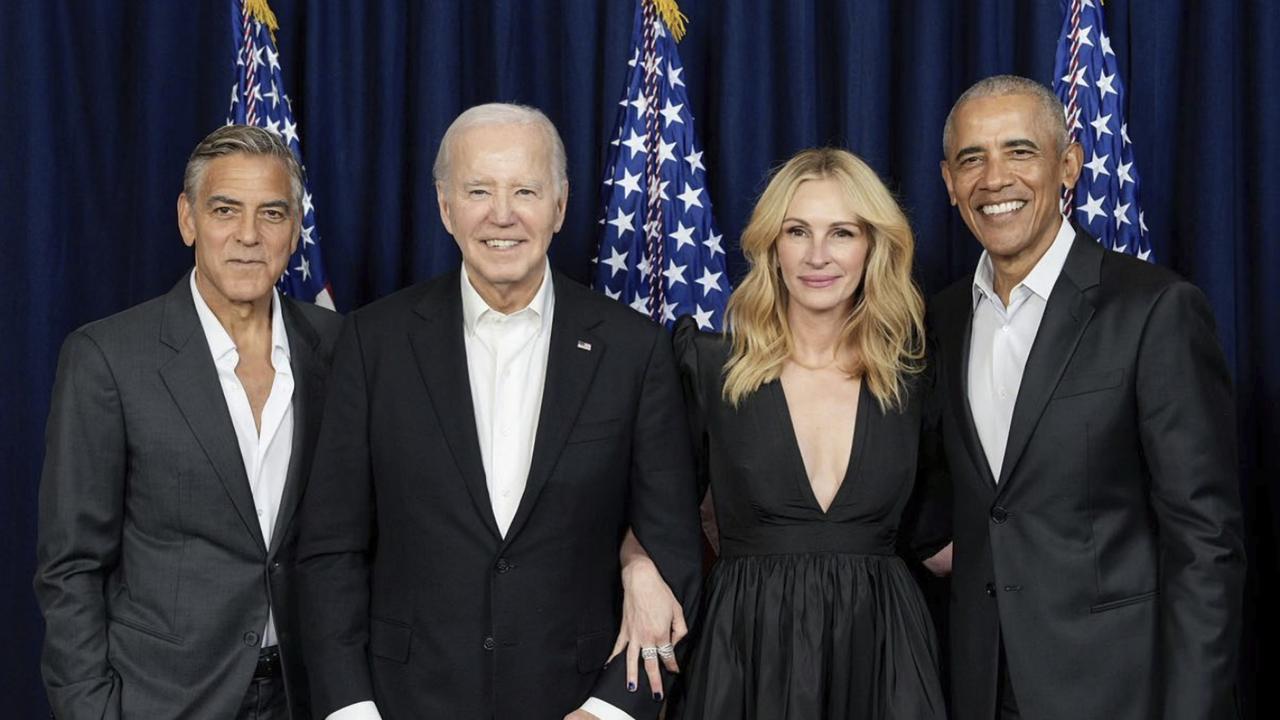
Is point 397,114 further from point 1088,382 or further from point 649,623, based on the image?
point 1088,382

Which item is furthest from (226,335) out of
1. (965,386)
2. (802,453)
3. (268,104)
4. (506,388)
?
(965,386)

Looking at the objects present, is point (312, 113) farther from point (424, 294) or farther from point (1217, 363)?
point (1217, 363)

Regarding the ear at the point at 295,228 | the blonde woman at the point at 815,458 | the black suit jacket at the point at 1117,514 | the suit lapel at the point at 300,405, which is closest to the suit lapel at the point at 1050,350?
the black suit jacket at the point at 1117,514

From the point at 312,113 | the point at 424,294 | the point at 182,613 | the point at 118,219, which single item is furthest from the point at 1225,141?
the point at 118,219

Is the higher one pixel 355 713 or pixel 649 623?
pixel 649 623

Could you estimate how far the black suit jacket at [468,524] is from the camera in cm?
256

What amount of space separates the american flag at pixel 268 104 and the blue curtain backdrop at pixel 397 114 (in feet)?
0.54

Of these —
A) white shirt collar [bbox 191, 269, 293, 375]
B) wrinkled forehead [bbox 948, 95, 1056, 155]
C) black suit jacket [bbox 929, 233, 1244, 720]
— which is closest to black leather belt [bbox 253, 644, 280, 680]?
white shirt collar [bbox 191, 269, 293, 375]

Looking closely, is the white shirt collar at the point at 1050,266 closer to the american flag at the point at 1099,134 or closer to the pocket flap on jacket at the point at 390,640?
the american flag at the point at 1099,134

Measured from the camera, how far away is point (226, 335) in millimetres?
2814

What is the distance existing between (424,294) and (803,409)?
2.75ft

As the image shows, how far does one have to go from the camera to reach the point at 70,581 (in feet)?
8.55

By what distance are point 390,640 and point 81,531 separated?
66 cm

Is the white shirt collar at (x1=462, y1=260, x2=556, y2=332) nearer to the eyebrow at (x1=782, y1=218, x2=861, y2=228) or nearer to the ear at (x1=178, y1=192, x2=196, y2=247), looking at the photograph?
the eyebrow at (x1=782, y1=218, x2=861, y2=228)
